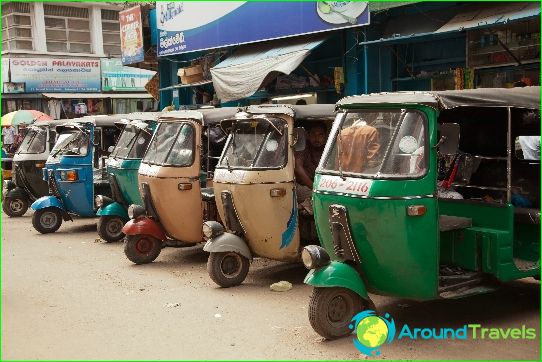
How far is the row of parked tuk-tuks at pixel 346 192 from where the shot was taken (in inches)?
203

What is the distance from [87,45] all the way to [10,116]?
991 centimetres

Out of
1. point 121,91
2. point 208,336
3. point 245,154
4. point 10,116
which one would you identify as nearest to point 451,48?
point 245,154

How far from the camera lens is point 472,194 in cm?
680

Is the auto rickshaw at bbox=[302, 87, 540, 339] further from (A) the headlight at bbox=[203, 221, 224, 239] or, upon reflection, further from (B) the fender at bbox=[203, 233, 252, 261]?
(A) the headlight at bbox=[203, 221, 224, 239]

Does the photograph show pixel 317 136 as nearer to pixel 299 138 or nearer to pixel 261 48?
pixel 299 138

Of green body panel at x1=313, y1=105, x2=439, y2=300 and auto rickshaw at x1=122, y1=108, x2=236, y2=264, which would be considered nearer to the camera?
green body panel at x1=313, y1=105, x2=439, y2=300

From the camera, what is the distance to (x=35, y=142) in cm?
1301

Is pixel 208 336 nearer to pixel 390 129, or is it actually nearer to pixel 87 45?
pixel 390 129

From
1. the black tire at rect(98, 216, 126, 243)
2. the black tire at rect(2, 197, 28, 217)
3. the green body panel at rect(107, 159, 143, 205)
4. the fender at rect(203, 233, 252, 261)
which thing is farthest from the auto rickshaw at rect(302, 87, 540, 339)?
the black tire at rect(2, 197, 28, 217)

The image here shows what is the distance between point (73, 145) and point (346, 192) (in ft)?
23.8

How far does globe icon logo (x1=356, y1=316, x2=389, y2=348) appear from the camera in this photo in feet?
17.2

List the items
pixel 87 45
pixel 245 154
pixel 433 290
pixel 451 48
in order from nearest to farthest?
pixel 433 290, pixel 245 154, pixel 451 48, pixel 87 45

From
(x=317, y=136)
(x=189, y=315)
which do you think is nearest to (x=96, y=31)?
(x=317, y=136)

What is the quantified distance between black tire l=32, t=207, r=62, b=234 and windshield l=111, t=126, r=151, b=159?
1995mm
